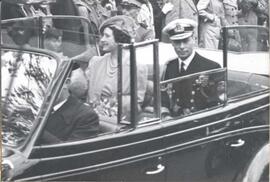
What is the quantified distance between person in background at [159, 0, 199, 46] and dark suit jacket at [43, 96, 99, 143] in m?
0.61

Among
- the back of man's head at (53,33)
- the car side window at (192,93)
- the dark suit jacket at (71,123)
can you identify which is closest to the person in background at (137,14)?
the car side window at (192,93)

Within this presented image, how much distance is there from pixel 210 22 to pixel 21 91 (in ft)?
3.86

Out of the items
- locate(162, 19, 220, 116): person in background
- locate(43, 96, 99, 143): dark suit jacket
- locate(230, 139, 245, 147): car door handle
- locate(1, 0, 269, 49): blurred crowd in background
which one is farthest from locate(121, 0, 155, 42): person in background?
locate(230, 139, 245, 147): car door handle

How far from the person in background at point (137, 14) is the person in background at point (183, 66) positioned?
0.34ft

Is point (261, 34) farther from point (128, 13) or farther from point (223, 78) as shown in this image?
point (128, 13)

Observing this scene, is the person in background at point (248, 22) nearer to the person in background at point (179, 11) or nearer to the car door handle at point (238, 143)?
the person in background at point (179, 11)

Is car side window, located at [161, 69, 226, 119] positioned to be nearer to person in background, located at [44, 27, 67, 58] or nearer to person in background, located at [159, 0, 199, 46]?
person in background, located at [159, 0, 199, 46]

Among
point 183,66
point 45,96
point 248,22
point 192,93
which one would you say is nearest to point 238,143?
point 192,93

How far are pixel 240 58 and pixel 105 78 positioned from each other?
86 cm

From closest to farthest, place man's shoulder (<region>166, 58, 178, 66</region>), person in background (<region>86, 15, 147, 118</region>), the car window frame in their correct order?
the car window frame < person in background (<region>86, 15, 147, 118</region>) < man's shoulder (<region>166, 58, 178, 66</region>)

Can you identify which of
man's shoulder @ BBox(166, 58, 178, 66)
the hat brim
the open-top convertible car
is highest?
the hat brim

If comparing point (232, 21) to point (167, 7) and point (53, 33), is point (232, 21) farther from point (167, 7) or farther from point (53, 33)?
point (53, 33)

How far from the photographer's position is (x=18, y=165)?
2.67m

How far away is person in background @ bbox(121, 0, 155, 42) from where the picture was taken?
114 inches
